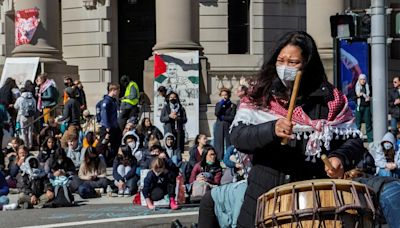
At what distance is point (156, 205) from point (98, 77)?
17.3 m

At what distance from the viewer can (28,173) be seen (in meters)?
15.6

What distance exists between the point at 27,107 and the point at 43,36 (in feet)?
14.5

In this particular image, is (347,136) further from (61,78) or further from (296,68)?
(61,78)

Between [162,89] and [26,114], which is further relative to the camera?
[162,89]

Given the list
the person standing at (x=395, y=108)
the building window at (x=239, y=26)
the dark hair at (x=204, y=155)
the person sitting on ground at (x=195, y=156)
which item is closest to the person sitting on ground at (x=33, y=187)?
the person sitting on ground at (x=195, y=156)

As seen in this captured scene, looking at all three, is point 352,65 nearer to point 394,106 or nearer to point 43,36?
point 394,106

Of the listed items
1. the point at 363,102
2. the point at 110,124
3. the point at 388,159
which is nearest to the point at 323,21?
the point at 363,102

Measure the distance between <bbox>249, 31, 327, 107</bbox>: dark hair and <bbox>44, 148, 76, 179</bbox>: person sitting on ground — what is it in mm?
11300

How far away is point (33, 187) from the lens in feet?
49.6

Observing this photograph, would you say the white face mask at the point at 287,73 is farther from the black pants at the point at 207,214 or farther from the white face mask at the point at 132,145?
the white face mask at the point at 132,145

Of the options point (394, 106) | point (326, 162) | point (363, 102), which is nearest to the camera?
point (326, 162)

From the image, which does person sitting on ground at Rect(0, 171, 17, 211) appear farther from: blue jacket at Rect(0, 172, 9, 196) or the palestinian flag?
the palestinian flag

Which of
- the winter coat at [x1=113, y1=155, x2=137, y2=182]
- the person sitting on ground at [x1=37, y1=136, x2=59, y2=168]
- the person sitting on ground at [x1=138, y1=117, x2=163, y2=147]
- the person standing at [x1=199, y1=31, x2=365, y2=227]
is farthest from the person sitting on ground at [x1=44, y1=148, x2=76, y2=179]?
the person standing at [x1=199, y1=31, x2=365, y2=227]

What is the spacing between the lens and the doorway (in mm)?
31781
